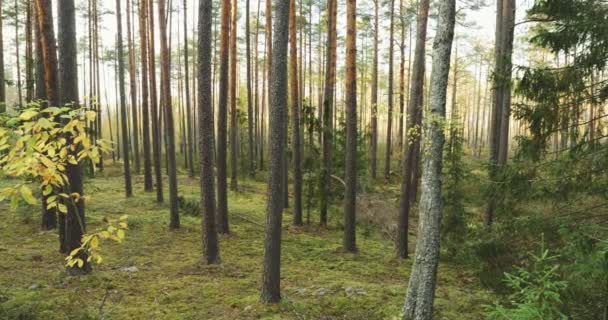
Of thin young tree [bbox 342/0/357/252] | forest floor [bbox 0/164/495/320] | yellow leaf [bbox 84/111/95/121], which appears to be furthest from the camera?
thin young tree [bbox 342/0/357/252]

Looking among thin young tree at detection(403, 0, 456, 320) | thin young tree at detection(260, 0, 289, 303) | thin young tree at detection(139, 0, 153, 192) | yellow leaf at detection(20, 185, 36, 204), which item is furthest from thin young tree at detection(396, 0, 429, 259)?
thin young tree at detection(139, 0, 153, 192)

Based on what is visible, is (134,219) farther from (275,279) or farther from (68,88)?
(275,279)

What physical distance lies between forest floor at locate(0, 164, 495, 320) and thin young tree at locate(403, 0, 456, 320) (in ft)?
4.17

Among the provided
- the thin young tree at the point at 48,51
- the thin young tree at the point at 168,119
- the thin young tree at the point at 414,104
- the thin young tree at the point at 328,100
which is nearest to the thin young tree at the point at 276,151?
the thin young tree at the point at 414,104

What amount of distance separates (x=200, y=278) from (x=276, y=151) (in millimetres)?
3775

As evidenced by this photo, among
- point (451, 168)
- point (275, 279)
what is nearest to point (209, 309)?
point (275, 279)

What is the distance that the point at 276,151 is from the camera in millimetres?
6074

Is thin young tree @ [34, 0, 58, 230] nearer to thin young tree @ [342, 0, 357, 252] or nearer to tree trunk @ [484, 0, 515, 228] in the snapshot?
thin young tree @ [342, 0, 357, 252]

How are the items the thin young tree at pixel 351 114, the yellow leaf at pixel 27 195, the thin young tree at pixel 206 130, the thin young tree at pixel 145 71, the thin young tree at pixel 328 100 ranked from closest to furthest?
1. the yellow leaf at pixel 27 195
2. the thin young tree at pixel 206 130
3. the thin young tree at pixel 351 114
4. the thin young tree at pixel 328 100
5. the thin young tree at pixel 145 71

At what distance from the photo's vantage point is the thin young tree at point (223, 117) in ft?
34.8

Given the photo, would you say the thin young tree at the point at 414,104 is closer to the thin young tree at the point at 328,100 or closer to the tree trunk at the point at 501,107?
the tree trunk at the point at 501,107

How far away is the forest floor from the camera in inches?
240

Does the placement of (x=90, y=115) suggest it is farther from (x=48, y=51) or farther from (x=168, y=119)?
(x=168, y=119)

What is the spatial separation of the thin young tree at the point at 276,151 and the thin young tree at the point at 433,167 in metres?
2.29
